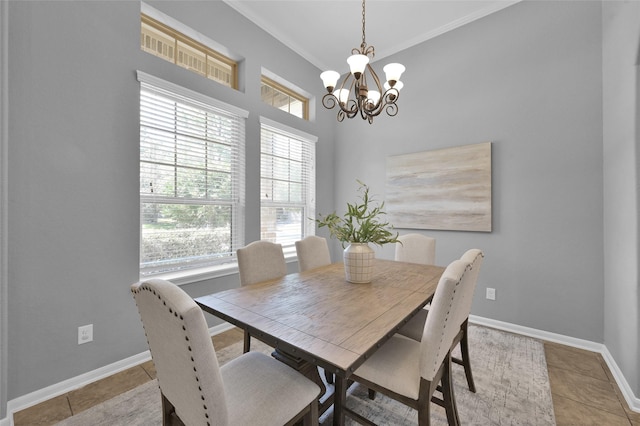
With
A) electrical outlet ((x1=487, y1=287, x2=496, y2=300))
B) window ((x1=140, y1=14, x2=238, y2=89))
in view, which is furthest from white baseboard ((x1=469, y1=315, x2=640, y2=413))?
window ((x1=140, y1=14, x2=238, y2=89))

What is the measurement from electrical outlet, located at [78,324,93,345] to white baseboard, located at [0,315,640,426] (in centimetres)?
24

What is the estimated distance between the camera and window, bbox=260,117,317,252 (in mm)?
3297

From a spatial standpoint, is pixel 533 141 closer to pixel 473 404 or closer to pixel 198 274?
pixel 473 404

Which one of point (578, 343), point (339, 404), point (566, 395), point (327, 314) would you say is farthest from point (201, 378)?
point (578, 343)

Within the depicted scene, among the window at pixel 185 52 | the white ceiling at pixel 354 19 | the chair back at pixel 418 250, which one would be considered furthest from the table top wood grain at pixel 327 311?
the white ceiling at pixel 354 19

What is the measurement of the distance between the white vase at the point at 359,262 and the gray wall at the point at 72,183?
172 cm

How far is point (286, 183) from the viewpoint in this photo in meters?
3.58

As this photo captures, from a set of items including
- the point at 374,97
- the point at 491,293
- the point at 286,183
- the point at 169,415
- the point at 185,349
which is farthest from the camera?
the point at 286,183

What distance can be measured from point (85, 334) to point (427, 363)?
2262 millimetres

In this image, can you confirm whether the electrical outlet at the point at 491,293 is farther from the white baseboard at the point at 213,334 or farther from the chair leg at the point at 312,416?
the chair leg at the point at 312,416

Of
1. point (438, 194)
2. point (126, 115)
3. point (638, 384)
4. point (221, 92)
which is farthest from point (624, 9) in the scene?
point (126, 115)

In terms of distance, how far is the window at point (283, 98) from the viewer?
11.1 feet

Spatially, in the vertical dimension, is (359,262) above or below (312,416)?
above

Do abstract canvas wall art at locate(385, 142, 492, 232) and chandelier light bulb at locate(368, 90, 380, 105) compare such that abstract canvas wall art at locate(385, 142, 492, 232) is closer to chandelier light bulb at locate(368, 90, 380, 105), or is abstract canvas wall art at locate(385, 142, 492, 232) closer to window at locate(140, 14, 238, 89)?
chandelier light bulb at locate(368, 90, 380, 105)
